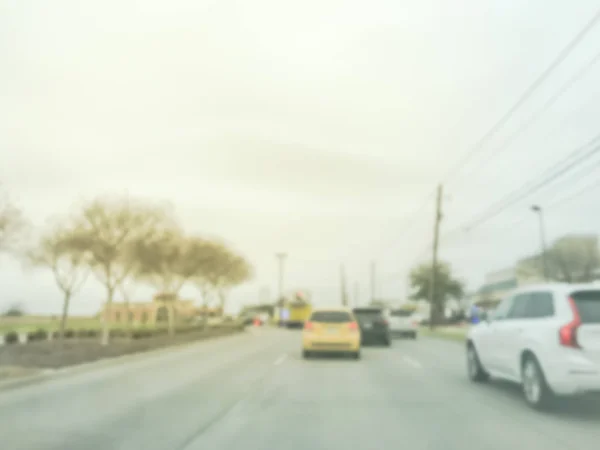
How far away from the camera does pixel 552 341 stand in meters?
8.48

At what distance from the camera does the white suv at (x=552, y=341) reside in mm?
8172

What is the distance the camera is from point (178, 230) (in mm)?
27297

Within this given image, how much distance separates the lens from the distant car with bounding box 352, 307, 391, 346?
82.4 ft

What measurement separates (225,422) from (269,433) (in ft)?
3.07

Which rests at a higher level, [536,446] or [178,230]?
[178,230]

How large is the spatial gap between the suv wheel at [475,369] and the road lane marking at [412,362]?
3637mm

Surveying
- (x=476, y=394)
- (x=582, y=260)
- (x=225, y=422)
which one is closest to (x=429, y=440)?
(x=225, y=422)

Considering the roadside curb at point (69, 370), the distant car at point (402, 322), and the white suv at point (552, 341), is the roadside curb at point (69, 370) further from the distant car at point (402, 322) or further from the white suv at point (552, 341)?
the distant car at point (402, 322)

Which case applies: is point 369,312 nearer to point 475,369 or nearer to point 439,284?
point 475,369

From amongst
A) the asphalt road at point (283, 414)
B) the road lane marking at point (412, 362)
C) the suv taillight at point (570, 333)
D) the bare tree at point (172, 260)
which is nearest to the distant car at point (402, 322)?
the bare tree at point (172, 260)

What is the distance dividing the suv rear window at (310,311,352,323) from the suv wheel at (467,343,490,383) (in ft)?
20.7

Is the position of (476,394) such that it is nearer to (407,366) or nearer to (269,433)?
(269,433)

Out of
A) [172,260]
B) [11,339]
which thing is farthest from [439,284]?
[11,339]

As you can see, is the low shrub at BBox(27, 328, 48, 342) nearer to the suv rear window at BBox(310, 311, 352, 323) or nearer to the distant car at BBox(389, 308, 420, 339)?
the suv rear window at BBox(310, 311, 352, 323)
